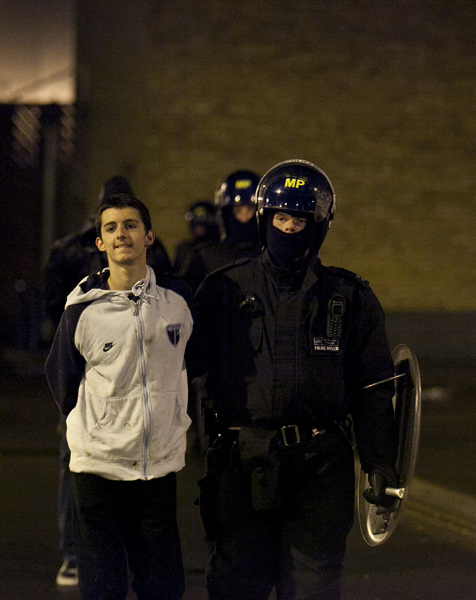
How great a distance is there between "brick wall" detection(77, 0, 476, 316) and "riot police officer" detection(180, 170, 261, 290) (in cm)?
1126

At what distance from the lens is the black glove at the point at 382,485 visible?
3.53 meters

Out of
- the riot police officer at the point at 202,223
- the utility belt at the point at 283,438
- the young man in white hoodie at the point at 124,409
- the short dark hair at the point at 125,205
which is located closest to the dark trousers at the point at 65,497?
the young man in white hoodie at the point at 124,409

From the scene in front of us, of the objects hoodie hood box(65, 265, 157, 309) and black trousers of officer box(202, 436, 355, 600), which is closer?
black trousers of officer box(202, 436, 355, 600)

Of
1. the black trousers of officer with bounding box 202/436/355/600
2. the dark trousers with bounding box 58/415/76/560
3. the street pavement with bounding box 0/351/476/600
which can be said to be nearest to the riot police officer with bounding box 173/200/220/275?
the street pavement with bounding box 0/351/476/600

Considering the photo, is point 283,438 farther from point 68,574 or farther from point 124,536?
point 68,574

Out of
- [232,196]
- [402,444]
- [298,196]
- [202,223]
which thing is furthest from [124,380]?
[202,223]

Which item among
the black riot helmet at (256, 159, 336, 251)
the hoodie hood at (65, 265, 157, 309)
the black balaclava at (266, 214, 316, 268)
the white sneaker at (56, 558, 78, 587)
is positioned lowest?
the white sneaker at (56, 558, 78, 587)

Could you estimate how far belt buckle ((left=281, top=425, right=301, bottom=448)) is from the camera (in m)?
3.49

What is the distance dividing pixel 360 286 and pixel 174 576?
4.16ft

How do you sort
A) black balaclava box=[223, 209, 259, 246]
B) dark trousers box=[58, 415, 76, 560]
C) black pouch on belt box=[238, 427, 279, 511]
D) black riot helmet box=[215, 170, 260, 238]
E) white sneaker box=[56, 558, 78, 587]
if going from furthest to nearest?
1. black riot helmet box=[215, 170, 260, 238]
2. black balaclava box=[223, 209, 259, 246]
3. white sneaker box=[56, 558, 78, 587]
4. dark trousers box=[58, 415, 76, 560]
5. black pouch on belt box=[238, 427, 279, 511]

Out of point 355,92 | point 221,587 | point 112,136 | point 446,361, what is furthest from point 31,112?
point 221,587

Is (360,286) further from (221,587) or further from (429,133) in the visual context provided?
(429,133)

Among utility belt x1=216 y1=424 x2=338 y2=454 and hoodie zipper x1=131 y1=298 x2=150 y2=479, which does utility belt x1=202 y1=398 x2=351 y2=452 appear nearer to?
utility belt x1=216 y1=424 x2=338 y2=454

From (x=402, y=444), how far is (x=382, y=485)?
181 mm
